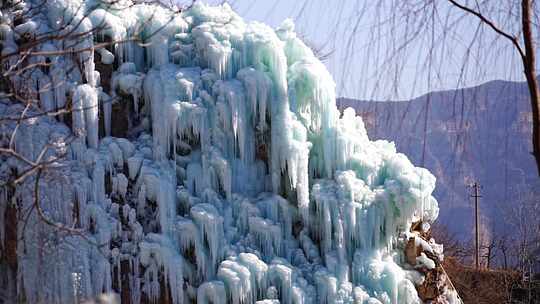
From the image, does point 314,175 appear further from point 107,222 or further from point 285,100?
point 107,222

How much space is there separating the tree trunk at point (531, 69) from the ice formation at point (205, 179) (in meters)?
5.95

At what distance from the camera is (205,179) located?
905cm

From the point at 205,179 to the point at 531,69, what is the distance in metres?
6.47

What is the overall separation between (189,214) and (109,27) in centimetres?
250

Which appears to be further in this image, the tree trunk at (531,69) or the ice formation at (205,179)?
the ice formation at (205,179)

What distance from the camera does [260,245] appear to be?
896cm

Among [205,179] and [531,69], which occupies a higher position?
[531,69]

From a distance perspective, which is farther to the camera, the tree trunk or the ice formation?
the ice formation

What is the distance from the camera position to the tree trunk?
9.25 ft

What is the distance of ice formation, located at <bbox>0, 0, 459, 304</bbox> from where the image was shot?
8633mm

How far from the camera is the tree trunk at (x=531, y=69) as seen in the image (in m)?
2.82

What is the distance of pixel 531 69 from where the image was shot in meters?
2.88

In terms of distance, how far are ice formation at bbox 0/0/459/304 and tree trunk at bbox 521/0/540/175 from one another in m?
5.95

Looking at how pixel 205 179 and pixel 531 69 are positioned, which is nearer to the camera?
pixel 531 69
